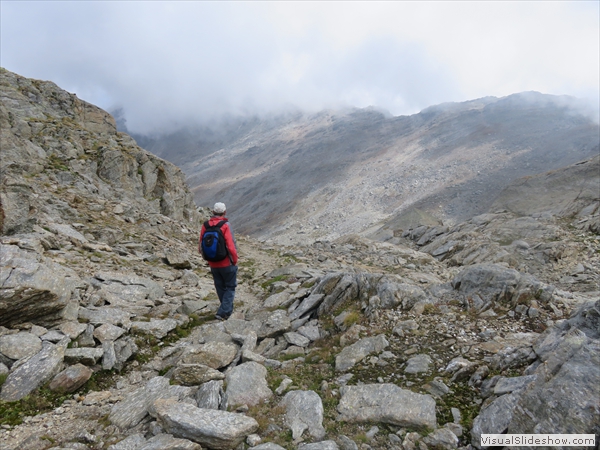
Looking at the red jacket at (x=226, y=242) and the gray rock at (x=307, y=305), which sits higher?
the red jacket at (x=226, y=242)

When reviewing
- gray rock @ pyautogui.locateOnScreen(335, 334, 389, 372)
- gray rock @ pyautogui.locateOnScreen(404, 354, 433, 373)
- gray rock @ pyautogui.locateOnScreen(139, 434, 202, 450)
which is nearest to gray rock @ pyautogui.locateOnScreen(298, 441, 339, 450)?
gray rock @ pyautogui.locateOnScreen(139, 434, 202, 450)

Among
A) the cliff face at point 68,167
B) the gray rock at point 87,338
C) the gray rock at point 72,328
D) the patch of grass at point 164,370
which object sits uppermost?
the cliff face at point 68,167

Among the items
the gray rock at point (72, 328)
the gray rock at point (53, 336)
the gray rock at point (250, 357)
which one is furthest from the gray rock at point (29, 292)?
the gray rock at point (250, 357)

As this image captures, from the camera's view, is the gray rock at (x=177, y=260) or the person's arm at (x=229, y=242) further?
the gray rock at (x=177, y=260)

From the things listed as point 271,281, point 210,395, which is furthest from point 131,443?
point 271,281

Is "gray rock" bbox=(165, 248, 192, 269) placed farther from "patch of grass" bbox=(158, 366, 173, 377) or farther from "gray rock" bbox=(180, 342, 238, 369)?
"gray rock" bbox=(180, 342, 238, 369)

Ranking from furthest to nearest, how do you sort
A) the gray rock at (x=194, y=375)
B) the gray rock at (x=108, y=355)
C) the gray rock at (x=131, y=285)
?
the gray rock at (x=131, y=285)
the gray rock at (x=108, y=355)
the gray rock at (x=194, y=375)

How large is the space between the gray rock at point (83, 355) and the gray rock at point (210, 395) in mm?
2635

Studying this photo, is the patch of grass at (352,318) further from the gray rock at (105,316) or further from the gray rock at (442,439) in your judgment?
the gray rock at (105,316)

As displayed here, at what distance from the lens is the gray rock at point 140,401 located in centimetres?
487

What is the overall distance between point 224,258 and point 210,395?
13.3 ft

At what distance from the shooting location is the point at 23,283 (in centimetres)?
655

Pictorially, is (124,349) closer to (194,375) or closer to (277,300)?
(194,375)

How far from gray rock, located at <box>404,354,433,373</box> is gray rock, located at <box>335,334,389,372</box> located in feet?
2.14
